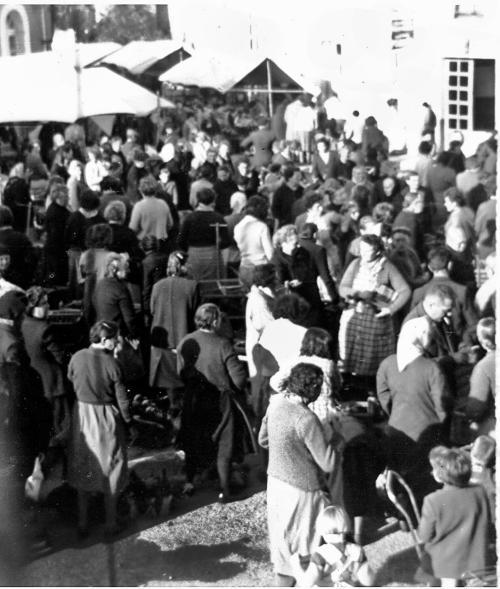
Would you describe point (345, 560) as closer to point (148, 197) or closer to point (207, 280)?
point (207, 280)

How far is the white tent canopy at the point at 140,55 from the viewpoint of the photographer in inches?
777

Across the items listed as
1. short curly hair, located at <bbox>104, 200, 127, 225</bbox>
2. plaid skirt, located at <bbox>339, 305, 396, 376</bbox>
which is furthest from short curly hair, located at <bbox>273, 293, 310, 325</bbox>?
short curly hair, located at <bbox>104, 200, 127, 225</bbox>

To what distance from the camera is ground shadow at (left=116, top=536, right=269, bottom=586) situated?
618 centimetres

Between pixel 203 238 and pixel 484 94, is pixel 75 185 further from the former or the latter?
pixel 484 94

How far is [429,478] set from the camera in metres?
6.36

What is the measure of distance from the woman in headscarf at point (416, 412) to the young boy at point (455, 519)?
87 centimetres

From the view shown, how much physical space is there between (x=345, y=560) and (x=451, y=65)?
13.4 metres

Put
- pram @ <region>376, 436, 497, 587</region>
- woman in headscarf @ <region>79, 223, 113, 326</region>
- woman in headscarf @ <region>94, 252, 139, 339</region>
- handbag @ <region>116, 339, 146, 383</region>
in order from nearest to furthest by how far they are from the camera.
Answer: pram @ <region>376, 436, 497, 587</region> → handbag @ <region>116, 339, 146, 383</region> → woman in headscarf @ <region>94, 252, 139, 339</region> → woman in headscarf @ <region>79, 223, 113, 326</region>

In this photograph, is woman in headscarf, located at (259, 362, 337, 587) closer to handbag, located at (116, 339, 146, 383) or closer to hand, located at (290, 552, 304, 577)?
hand, located at (290, 552, 304, 577)

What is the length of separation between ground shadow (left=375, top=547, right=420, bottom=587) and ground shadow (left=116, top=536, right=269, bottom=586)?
691mm

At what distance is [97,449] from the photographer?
21.2 ft

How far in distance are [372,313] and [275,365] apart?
122 centimetres

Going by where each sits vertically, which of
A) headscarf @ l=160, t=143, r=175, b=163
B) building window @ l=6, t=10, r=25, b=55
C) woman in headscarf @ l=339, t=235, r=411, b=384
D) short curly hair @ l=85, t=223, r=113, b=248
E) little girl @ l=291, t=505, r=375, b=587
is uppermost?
building window @ l=6, t=10, r=25, b=55

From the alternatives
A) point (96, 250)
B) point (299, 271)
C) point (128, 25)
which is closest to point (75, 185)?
point (96, 250)
